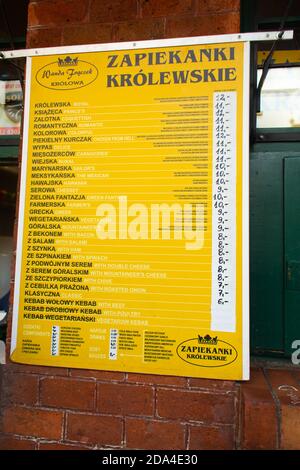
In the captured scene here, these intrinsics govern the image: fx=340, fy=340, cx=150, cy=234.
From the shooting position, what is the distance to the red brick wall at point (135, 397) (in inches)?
A: 61.2

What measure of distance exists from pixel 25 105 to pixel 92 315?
118 centimetres

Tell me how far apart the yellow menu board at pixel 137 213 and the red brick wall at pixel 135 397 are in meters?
0.10

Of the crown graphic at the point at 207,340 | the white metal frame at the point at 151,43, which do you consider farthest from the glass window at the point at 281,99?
the crown graphic at the point at 207,340

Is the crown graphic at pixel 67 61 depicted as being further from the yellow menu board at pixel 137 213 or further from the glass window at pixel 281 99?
the glass window at pixel 281 99

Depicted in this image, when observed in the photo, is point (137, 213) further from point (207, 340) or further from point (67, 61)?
point (67, 61)

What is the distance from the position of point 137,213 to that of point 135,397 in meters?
0.91

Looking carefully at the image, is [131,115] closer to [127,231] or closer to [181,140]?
[181,140]

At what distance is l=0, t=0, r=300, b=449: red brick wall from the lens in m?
1.55

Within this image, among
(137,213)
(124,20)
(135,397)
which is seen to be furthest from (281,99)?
(135,397)

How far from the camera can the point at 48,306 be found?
175 cm

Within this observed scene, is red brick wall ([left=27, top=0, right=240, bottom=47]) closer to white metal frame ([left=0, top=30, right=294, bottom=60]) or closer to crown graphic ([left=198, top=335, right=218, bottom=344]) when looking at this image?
white metal frame ([left=0, top=30, right=294, bottom=60])

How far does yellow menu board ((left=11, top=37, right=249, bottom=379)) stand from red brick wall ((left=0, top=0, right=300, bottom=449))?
0.10 m

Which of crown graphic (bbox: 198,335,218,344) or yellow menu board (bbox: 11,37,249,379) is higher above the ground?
yellow menu board (bbox: 11,37,249,379)

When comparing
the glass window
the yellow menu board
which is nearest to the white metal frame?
the yellow menu board
